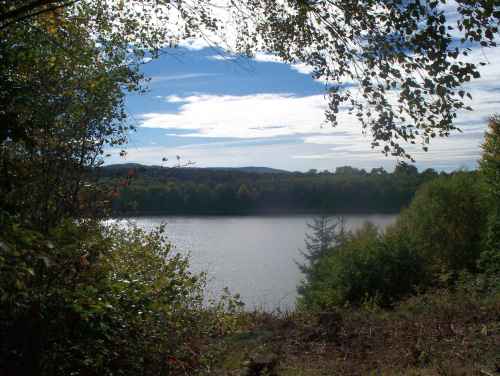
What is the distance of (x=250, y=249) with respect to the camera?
38.0 metres

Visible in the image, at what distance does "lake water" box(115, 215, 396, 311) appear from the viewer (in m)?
26.0

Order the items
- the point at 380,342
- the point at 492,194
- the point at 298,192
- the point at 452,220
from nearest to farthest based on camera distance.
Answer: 1. the point at 380,342
2. the point at 492,194
3. the point at 452,220
4. the point at 298,192

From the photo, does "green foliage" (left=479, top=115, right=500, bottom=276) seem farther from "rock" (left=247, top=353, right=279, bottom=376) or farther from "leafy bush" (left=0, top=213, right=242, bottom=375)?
"leafy bush" (left=0, top=213, right=242, bottom=375)

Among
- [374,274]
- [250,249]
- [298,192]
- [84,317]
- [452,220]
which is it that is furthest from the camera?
[298,192]

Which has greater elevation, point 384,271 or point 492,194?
point 492,194

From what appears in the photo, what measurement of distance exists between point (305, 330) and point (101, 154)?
4499mm

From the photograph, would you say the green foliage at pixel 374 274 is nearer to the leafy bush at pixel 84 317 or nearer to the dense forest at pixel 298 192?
the leafy bush at pixel 84 317

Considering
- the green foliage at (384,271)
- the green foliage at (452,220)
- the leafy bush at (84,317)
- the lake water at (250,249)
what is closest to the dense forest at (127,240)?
the leafy bush at (84,317)

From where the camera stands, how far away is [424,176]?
31.5m

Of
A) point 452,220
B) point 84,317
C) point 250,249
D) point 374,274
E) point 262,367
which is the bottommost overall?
point 250,249

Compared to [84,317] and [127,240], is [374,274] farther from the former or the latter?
[84,317]

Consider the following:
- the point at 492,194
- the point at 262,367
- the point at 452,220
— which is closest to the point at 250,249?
the point at 452,220

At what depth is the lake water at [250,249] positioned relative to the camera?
2598 cm

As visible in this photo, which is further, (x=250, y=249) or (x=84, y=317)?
(x=250, y=249)
